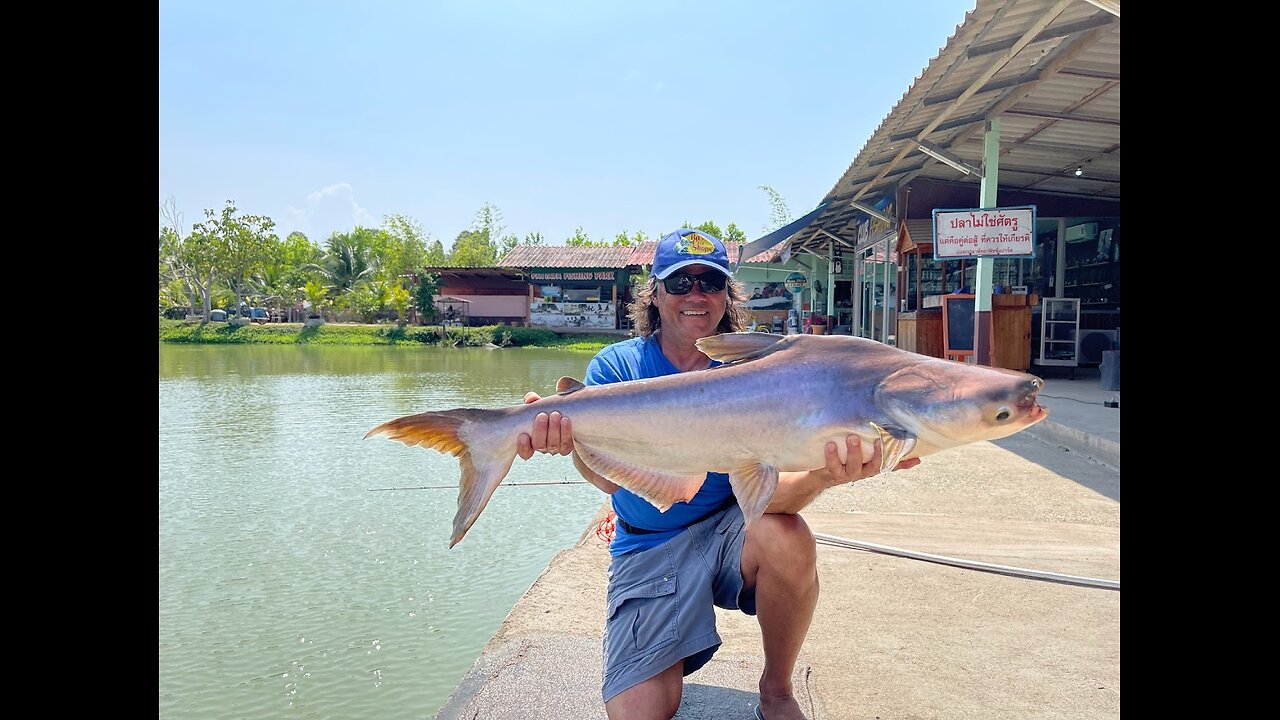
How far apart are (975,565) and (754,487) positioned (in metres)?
2.24

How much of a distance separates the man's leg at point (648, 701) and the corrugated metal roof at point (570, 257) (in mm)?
31858

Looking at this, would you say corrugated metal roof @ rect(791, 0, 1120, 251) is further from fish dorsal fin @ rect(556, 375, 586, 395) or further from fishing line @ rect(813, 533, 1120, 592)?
fish dorsal fin @ rect(556, 375, 586, 395)

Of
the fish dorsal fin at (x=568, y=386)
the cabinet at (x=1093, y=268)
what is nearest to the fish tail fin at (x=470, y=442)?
the fish dorsal fin at (x=568, y=386)

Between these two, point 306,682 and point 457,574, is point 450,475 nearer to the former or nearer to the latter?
point 457,574

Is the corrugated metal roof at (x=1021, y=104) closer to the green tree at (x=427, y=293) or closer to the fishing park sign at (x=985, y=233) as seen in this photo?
the fishing park sign at (x=985, y=233)

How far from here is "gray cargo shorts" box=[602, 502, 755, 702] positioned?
2.43m

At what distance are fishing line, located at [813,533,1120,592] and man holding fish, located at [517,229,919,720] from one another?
176 centimetres

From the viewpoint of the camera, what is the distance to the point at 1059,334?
11617 mm

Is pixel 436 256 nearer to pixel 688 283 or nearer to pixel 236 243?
pixel 236 243

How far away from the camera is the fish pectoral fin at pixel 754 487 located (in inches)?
89.6

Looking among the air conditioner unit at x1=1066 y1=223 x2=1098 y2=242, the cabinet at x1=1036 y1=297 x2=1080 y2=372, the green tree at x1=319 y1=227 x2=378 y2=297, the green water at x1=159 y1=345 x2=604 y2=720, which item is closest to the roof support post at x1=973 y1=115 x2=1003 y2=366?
the cabinet at x1=1036 y1=297 x2=1080 y2=372

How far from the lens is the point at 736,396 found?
90.3 inches

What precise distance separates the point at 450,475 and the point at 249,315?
46800 mm
